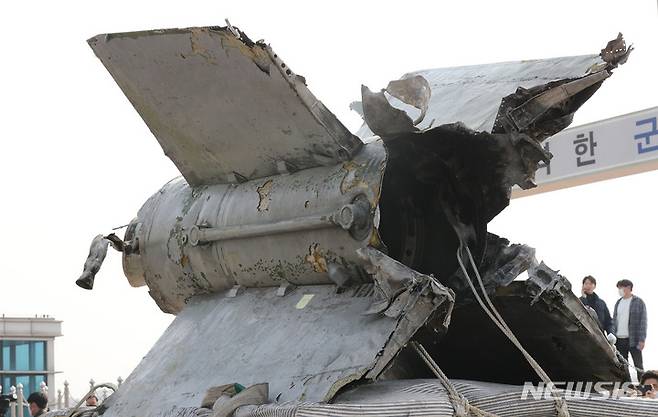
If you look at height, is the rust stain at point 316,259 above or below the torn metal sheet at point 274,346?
above

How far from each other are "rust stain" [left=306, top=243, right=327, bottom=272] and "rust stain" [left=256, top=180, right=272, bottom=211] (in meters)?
0.48

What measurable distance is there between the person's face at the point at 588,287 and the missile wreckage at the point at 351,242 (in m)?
5.07

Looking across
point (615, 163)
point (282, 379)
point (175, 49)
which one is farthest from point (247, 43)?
point (615, 163)

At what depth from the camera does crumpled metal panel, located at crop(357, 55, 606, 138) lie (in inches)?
300

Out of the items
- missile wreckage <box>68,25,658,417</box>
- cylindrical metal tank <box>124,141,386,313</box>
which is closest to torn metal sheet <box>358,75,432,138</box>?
missile wreckage <box>68,25,658,417</box>

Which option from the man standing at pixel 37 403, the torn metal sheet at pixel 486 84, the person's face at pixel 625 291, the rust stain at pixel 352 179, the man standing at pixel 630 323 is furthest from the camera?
the person's face at pixel 625 291

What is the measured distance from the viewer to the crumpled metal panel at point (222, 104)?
25.8 ft

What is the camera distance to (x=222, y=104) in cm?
834

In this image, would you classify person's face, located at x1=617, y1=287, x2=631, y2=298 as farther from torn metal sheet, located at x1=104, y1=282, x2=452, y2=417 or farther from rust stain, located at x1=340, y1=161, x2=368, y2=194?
rust stain, located at x1=340, y1=161, x2=368, y2=194

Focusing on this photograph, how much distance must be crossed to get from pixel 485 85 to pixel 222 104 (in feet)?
5.29

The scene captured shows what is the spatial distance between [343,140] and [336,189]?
12.6 inches

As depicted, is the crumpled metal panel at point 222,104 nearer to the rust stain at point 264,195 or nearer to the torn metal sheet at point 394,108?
the rust stain at point 264,195

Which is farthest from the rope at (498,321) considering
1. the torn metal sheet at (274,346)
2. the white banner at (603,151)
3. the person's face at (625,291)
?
the white banner at (603,151)

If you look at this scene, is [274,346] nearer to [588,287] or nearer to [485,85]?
[485,85]
